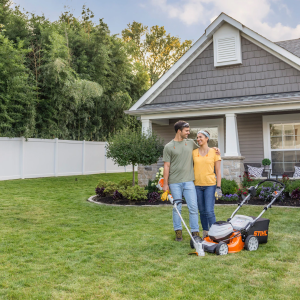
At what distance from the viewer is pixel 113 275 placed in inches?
140

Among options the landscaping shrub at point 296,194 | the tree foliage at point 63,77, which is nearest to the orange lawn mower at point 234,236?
the landscaping shrub at point 296,194

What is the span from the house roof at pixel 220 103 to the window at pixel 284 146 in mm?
1406

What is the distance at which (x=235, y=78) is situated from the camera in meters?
10.6

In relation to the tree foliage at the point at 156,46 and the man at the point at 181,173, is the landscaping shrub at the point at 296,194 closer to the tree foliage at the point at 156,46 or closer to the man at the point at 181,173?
the man at the point at 181,173

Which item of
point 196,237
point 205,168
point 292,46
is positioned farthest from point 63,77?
point 196,237

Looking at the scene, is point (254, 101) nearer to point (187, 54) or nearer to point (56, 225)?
point (187, 54)

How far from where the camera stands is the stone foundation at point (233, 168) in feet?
31.3

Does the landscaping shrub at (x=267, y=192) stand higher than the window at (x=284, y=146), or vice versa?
the window at (x=284, y=146)

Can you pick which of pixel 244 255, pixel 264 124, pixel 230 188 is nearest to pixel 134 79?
pixel 264 124

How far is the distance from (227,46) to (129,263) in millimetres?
8640

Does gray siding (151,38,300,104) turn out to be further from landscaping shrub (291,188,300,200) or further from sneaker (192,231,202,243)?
sneaker (192,231,202,243)

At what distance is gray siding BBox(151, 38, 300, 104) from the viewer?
1000cm

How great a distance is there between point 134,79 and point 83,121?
536 centimetres

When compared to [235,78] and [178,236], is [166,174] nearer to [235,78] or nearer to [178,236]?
[178,236]
